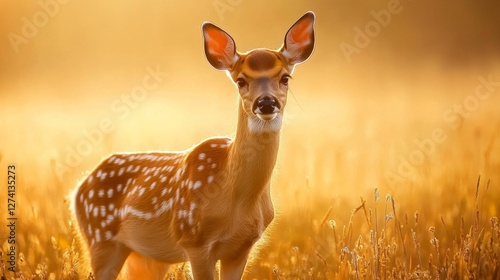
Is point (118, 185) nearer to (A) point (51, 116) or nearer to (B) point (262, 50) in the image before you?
(B) point (262, 50)

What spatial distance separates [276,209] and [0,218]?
2690 millimetres

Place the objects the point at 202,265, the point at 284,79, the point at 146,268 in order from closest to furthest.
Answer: the point at 284,79 → the point at 202,265 → the point at 146,268

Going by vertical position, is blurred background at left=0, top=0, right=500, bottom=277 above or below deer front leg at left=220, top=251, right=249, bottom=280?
above

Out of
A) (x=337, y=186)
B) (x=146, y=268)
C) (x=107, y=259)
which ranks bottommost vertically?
(x=146, y=268)

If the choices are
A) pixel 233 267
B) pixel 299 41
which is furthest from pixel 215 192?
pixel 299 41

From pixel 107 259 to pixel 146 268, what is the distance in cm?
42

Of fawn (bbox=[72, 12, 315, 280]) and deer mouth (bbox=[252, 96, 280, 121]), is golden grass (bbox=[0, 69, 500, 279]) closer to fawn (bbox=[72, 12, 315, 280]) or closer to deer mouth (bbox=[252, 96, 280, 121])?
fawn (bbox=[72, 12, 315, 280])

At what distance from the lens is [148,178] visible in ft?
20.5

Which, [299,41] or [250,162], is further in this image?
[299,41]

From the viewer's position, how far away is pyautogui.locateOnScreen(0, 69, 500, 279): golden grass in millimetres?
6199

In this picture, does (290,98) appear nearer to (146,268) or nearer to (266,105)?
(146,268)

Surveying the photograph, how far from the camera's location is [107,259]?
6211 millimetres

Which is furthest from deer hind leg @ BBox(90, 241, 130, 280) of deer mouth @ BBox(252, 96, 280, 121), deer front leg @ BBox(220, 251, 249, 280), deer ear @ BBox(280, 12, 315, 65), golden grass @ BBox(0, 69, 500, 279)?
deer ear @ BBox(280, 12, 315, 65)

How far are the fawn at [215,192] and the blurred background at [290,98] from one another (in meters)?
0.53
